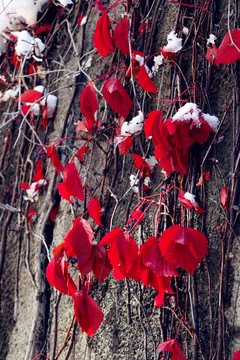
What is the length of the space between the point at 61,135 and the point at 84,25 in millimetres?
473

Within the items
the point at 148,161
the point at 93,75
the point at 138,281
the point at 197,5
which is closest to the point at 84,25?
the point at 93,75

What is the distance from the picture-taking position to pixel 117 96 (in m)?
1.52

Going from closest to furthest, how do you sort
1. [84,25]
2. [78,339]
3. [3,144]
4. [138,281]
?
[138,281]
[78,339]
[84,25]
[3,144]

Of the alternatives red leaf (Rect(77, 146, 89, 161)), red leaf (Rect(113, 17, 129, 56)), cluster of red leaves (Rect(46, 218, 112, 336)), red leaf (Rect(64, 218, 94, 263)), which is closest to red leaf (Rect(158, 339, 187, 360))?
cluster of red leaves (Rect(46, 218, 112, 336))

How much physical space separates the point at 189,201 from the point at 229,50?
0.47m

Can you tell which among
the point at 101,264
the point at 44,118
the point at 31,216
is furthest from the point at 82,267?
the point at 44,118

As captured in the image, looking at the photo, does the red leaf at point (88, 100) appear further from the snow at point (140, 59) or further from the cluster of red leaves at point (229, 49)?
the cluster of red leaves at point (229, 49)

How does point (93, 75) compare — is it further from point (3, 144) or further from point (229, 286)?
point (229, 286)

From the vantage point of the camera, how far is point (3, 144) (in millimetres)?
2078

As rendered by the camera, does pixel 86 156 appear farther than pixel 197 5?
Yes

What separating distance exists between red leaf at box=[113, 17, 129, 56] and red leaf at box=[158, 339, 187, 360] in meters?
0.97

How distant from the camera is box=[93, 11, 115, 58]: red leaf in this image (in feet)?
5.24

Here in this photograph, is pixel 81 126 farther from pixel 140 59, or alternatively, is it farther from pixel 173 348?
pixel 173 348

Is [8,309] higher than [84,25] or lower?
lower
